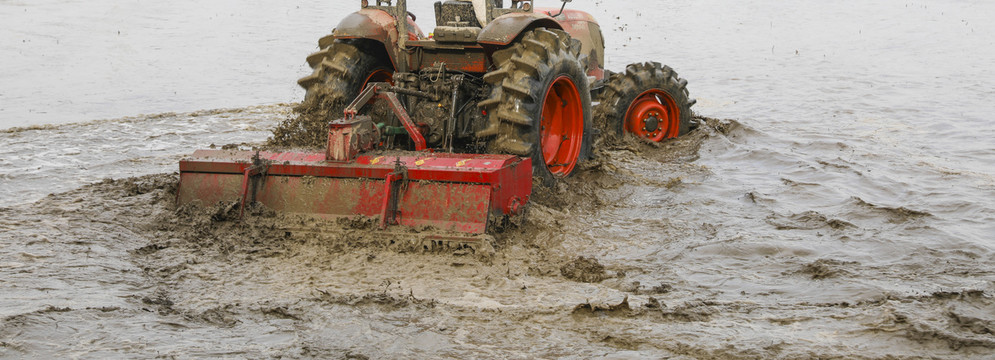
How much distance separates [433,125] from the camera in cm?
634

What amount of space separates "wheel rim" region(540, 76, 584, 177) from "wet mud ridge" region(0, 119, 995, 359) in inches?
37.2

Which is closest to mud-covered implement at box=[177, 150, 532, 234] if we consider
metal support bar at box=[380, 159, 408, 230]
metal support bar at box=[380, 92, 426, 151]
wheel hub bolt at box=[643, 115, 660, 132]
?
metal support bar at box=[380, 159, 408, 230]

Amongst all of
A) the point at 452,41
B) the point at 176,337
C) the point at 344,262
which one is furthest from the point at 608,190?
the point at 176,337

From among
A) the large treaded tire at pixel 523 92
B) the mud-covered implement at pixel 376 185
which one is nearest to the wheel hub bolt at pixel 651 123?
the large treaded tire at pixel 523 92

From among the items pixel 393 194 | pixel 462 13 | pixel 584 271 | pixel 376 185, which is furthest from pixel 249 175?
pixel 462 13

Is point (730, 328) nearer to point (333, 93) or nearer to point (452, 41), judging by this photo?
point (452, 41)

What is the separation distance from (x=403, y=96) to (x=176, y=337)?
10.9ft

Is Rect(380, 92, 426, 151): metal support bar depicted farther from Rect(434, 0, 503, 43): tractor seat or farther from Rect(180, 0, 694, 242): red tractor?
Rect(434, 0, 503, 43): tractor seat

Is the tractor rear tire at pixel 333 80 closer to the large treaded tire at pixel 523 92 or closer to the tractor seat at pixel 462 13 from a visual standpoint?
the tractor seat at pixel 462 13

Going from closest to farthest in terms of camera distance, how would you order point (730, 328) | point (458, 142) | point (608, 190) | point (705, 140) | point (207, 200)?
point (730, 328) < point (207, 200) < point (458, 142) < point (608, 190) < point (705, 140)

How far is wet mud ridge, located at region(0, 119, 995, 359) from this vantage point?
363cm

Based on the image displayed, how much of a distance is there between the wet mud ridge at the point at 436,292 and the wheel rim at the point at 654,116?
3.11 meters

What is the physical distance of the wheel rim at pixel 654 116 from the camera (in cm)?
919

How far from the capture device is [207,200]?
564 centimetres
